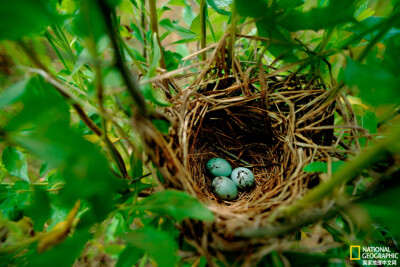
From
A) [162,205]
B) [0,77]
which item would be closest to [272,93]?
[162,205]

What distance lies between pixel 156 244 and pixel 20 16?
13.1 inches

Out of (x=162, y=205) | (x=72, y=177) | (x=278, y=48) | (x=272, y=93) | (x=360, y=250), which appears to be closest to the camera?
(x=72, y=177)

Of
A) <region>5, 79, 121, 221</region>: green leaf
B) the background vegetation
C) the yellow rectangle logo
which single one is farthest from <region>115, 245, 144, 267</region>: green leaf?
the yellow rectangle logo

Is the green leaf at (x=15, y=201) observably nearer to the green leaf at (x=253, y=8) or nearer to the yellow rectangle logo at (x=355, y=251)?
the green leaf at (x=253, y=8)

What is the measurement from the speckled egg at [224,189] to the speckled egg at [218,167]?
40mm

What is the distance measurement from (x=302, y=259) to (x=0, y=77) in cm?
76

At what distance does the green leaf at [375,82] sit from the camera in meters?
0.29

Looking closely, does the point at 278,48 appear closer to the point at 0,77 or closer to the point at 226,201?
the point at 226,201

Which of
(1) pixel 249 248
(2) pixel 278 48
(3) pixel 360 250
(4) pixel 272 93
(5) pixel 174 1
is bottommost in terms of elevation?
(3) pixel 360 250

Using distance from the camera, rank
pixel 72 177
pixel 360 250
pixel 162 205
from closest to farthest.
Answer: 1. pixel 72 177
2. pixel 162 205
3. pixel 360 250

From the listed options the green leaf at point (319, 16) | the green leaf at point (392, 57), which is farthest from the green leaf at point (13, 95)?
the green leaf at point (392, 57)

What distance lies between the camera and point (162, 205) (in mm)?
346

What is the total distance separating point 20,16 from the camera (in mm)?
218

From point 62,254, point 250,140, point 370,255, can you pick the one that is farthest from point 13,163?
point 370,255
